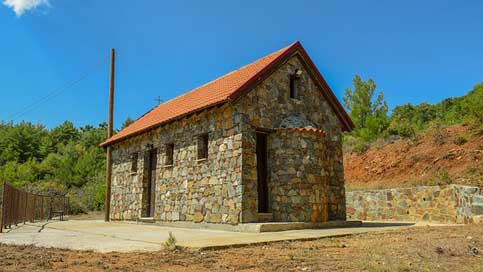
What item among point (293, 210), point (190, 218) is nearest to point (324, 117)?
point (293, 210)

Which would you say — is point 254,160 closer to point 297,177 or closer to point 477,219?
point 297,177

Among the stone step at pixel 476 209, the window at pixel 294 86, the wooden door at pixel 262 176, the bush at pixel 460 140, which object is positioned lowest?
the stone step at pixel 476 209

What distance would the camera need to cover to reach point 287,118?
1320 cm

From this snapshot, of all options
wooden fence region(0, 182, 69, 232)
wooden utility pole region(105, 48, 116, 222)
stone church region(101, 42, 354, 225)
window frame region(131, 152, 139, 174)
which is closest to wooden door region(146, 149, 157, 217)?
stone church region(101, 42, 354, 225)

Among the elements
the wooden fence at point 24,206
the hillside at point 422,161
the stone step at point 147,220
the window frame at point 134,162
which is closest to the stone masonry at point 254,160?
the stone step at point 147,220

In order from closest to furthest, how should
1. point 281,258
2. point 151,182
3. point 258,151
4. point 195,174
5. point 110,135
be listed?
point 281,258
point 258,151
point 195,174
point 151,182
point 110,135

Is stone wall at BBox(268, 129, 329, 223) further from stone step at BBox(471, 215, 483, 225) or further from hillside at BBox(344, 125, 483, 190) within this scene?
hillside at BBox(344, 125, 483, 190)

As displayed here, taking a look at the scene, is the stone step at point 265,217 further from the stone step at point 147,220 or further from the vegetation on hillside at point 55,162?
the vegetation on hillside at point 55,162

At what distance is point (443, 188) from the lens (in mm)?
14312

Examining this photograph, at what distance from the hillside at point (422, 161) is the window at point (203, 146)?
11.8 metres

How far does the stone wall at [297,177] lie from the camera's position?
38.5 feet

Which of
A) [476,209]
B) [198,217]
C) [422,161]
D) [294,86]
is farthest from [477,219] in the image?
[422,161]

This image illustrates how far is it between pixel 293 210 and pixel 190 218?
3632 mm

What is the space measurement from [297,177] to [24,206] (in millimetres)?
11457
